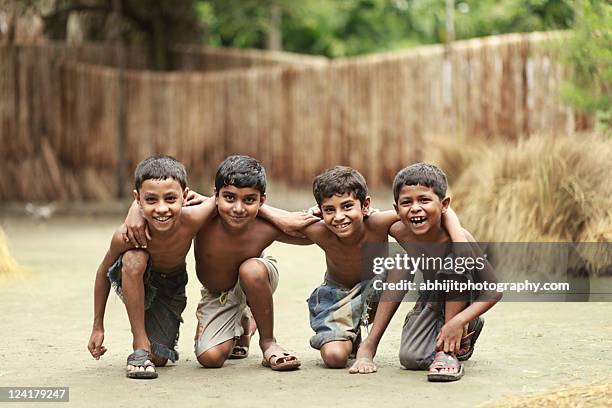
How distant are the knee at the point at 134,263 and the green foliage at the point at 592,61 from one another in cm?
375

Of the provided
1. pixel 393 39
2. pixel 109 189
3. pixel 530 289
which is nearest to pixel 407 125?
pixel 109 189

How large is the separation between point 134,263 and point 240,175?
1.80 feet

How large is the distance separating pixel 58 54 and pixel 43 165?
1.47m

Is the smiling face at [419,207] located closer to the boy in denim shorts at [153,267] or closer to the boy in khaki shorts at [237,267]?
the boy in khaki shorts at [237,267]

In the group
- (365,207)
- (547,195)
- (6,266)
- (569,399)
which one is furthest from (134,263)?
(547,195)

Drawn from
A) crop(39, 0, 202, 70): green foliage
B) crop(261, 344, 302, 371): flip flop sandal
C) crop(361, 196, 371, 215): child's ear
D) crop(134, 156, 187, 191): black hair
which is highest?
crop(39, 0, 202, 70): green foliage

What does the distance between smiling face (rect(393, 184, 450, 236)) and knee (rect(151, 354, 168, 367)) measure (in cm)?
111

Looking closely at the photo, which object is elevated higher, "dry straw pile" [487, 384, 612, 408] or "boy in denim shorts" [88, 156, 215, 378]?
"boy in denim shorts" [88, 156, 215, 378]

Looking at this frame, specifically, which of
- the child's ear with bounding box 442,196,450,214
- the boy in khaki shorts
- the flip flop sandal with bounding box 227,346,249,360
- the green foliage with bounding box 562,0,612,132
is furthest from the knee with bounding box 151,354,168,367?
the green foliage with bounding box 562,0,612,132

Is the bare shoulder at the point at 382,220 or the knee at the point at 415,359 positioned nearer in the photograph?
the knee at the point at 415,359

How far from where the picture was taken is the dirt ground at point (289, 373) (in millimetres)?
3602

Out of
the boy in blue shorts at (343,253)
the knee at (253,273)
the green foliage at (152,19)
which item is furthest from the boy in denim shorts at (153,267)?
the green foliage at (152,19)

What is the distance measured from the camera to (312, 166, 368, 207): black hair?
164 inches

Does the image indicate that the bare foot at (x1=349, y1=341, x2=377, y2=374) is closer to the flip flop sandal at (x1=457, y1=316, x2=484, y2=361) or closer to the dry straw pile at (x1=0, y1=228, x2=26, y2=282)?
the flip flop sandal at (x1=457, y1=316, x2=484, y2=361)
